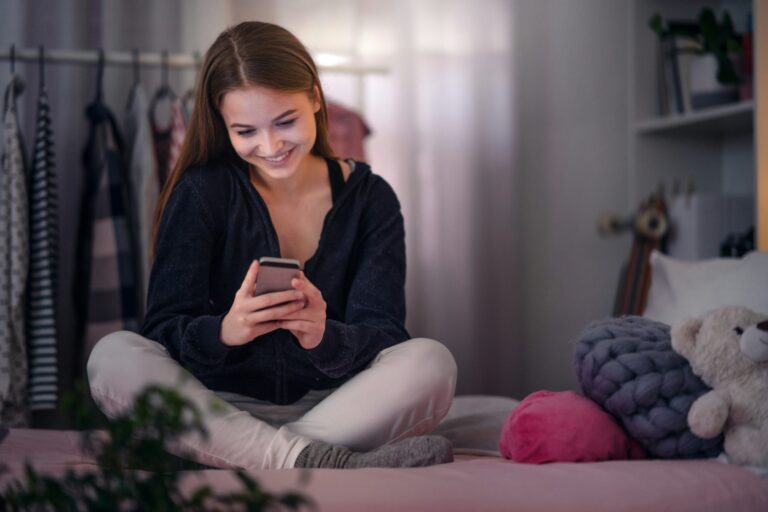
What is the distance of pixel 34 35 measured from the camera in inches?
88.9

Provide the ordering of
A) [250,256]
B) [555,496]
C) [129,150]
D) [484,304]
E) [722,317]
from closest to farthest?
1. [555,496]
2. [722,317]
3. [250,256]
4. [129,150]
5. [484,304]

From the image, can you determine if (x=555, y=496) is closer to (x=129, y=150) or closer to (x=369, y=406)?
(x=369, y=406)

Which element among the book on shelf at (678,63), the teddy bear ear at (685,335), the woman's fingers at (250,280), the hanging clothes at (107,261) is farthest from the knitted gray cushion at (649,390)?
the book on shelf at (678,63)

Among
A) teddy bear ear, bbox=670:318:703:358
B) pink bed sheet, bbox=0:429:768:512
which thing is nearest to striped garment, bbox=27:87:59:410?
pink bed sheet, bbox=0:429:768:512

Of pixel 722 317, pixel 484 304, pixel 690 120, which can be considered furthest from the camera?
pixel 484 304

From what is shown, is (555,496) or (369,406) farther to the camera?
(369,406)

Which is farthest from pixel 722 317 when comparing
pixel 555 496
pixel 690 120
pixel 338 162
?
pixel 690 120

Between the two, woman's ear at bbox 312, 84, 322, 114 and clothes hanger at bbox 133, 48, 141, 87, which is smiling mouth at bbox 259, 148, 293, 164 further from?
clothes hanger at bbox 133, 48, 141, 87

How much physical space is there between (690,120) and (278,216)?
152 cm

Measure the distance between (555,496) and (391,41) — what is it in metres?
1.93

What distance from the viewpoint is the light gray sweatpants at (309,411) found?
1.13 m

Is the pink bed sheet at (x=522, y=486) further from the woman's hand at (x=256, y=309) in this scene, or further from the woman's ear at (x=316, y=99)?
the woman's ear at (x=316, y=99)

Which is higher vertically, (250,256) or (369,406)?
(250,256)

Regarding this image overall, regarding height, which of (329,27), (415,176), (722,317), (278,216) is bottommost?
(722,317)
